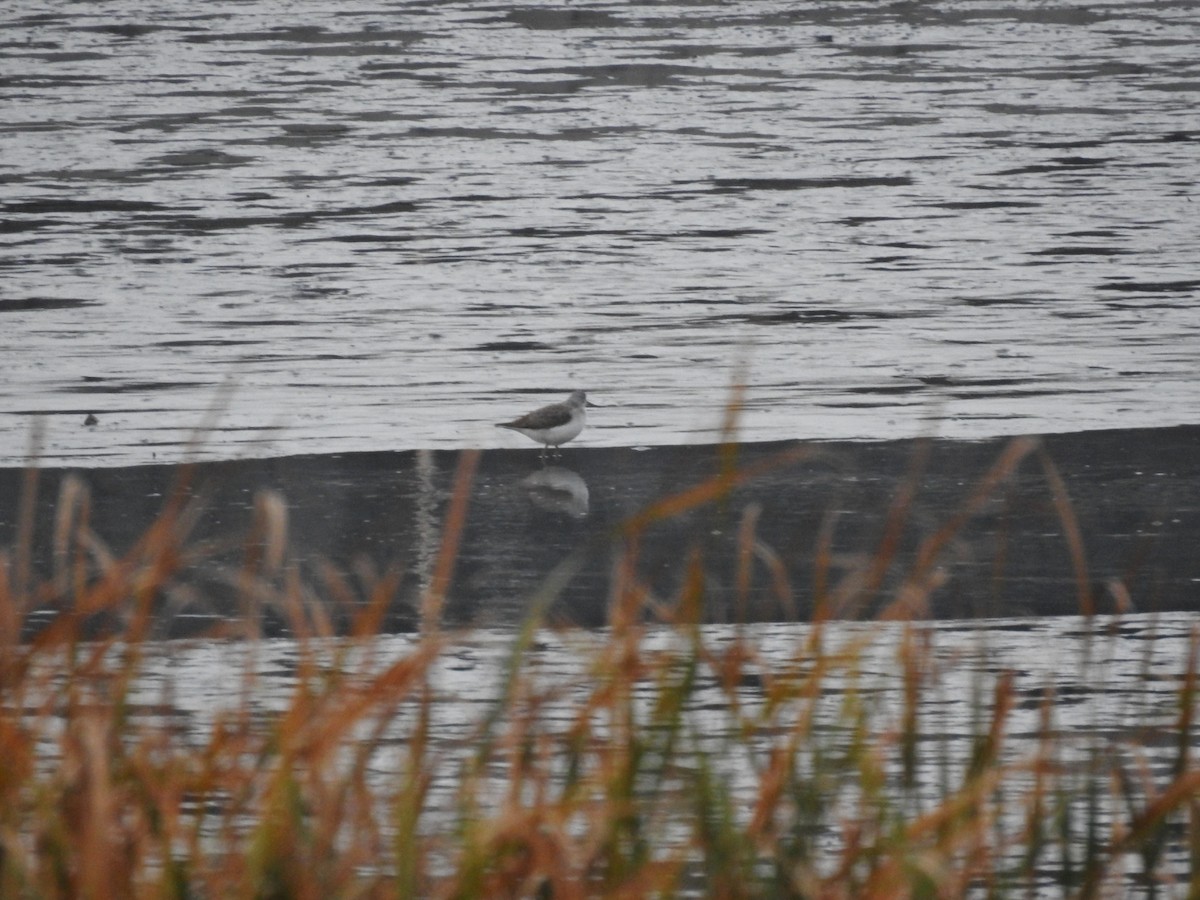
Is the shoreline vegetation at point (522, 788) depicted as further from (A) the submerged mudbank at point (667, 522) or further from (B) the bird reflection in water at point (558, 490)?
(B) the bird reflection in water at point (558, 490)

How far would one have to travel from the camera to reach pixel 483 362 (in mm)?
11562

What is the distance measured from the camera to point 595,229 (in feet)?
51.1

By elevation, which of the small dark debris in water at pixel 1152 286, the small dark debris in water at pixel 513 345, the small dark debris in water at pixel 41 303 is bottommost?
the small dark debris in water at pixel 1152 286

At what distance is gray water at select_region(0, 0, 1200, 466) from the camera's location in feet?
34.8

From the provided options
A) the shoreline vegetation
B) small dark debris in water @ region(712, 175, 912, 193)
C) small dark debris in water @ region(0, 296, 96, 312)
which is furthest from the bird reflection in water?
small dark debris in water @ region(712, 175, 912, 193)

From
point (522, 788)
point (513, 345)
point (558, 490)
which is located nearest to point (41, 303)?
point (513, 345)

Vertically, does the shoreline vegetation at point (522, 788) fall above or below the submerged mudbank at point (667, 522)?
above

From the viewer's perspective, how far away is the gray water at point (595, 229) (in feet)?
34.8

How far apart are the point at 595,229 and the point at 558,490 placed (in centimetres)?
669

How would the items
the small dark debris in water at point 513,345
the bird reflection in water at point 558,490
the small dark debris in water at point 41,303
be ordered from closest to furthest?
the bird reflection in water at point 558,490 < the small dark debris in water at point 513,345 < the small dark debris in water at point 41,303

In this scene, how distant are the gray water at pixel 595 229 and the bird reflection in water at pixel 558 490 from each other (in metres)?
0.55

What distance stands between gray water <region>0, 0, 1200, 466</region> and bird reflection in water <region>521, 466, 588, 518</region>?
1.79ft

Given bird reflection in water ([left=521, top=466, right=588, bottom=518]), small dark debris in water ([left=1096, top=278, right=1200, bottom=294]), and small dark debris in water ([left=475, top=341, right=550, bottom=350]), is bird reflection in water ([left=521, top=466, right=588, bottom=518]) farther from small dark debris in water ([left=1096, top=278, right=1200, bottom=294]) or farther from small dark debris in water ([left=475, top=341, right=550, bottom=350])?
small dark debris in water ([left=1096, top=278, right=1200, bottom=294])

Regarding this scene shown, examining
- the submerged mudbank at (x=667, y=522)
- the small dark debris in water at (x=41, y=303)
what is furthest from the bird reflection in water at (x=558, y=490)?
the small dark debris in water at (x=41, y=303)
